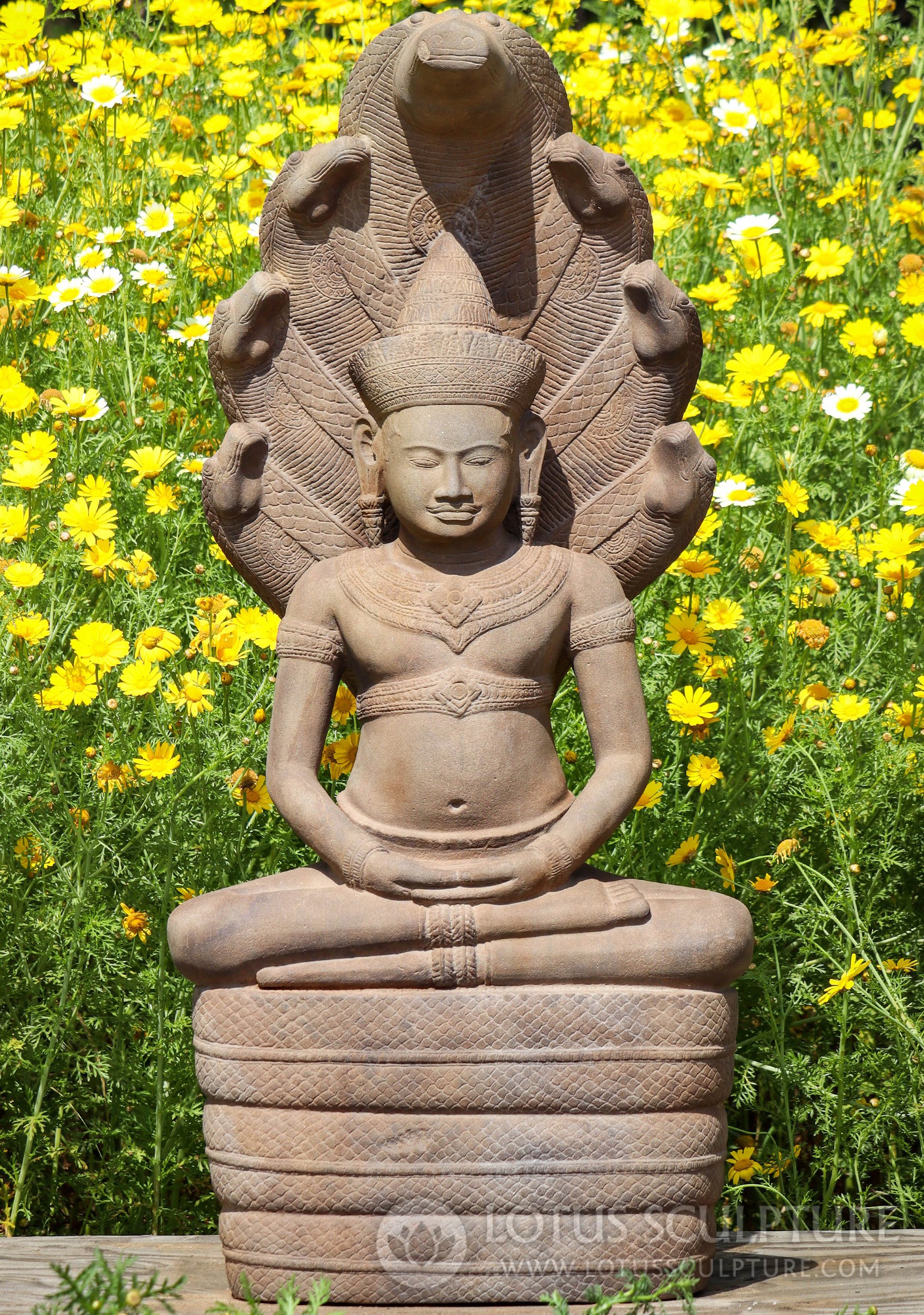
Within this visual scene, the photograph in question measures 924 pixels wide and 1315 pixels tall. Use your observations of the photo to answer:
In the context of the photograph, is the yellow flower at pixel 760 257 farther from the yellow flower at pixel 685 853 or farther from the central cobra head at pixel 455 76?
the yellow flower at pixel 685 853

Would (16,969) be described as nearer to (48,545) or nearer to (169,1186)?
(169,1186)

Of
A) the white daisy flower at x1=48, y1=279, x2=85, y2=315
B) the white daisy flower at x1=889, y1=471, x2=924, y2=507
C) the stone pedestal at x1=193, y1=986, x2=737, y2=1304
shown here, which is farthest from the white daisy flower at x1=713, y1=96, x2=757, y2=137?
the stone pedestal at x1=193, y1=986, x2=737, y2=1304

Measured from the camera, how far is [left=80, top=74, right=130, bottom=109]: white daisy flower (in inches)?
191

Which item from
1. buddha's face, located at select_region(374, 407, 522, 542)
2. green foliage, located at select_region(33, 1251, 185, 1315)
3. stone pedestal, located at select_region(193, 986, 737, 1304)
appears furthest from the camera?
buddha's face, located at select_region(374, 407, 522, 542)

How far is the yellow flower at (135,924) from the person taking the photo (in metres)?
3.83

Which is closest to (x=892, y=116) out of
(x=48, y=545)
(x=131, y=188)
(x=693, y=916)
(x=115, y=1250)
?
(x=131, y=188)

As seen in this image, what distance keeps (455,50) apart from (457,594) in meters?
1.06

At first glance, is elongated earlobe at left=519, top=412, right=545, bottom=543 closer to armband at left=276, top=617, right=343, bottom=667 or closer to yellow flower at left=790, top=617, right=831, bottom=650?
armband at left=276, top=617, right=343, bottom=667

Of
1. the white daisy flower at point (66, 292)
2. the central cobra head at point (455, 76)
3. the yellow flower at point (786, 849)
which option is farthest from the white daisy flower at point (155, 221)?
the yellow flower at point (786, 849)

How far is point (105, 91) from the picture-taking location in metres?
4.88

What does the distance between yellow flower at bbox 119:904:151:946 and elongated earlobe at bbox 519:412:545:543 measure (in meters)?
1.22

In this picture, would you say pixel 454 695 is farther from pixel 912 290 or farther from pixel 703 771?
pixel 912 290

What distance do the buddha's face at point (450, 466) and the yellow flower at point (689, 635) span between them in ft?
2.75

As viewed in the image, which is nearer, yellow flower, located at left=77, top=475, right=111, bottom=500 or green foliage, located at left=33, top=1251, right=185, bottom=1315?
green foliage, located at left=33, top=1251, right=185, bottom=1315
